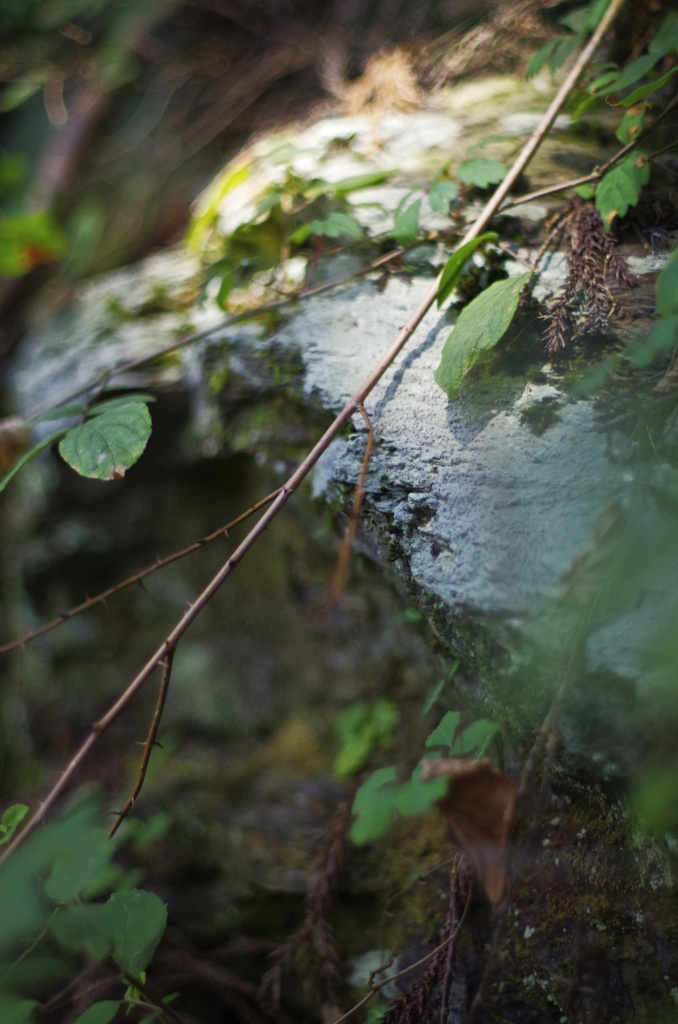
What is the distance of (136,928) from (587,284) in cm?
152

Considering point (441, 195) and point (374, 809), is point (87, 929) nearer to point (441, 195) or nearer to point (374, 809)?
A: point (374, 809)

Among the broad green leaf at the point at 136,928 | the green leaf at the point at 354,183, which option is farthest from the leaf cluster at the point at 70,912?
the green leaf at the point at 354,183

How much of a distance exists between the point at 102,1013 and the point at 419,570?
3.03ft

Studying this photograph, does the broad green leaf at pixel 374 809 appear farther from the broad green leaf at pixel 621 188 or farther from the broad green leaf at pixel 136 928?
the broad green leaf at pixel 621 188

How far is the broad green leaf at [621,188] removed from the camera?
1.33 meters

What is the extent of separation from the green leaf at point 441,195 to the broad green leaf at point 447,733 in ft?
3.87

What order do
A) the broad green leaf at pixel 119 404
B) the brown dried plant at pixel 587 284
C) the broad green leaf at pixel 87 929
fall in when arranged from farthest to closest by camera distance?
the broad green leaf at pixel 119 404 < the brown dried plant at pixel 587 284 < the broad green leaf at pixel 87 929

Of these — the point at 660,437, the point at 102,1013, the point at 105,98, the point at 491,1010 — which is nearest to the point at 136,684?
the point at 102,1013

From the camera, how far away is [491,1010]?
1157 millimetres

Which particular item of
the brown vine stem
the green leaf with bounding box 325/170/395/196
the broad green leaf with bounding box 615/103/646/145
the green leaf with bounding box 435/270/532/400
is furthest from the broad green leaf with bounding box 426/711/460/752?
the green leaf with bounding box 325/170/395/196

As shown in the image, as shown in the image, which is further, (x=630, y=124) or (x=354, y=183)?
(x=354, y=183)

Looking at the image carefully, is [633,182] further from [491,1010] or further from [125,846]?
[125,846]

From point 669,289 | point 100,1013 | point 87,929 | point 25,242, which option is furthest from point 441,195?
point 25,242

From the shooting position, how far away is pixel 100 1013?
3.37ft
